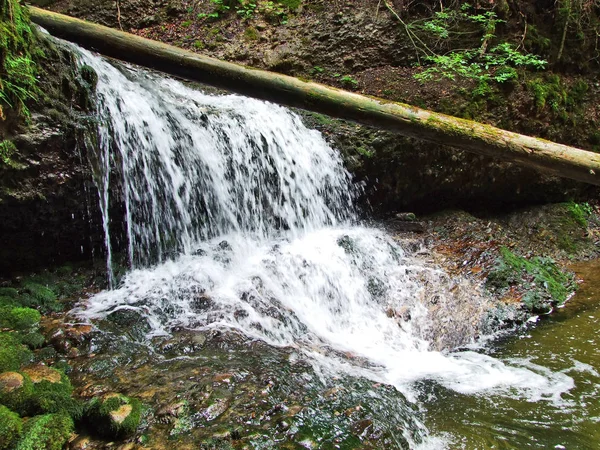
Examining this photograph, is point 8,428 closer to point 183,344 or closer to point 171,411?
point 171,411

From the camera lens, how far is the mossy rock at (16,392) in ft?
6.66

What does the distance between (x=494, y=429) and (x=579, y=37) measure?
746cm

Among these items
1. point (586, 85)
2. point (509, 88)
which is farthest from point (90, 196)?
point (586, 85)

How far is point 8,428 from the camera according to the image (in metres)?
1.84

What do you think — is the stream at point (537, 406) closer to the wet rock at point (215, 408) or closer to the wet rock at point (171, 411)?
the wet rock at point (215, 408)

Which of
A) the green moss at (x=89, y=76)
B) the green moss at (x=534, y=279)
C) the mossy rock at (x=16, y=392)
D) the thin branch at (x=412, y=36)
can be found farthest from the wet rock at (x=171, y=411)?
the thin branch at (x=412, y=36)

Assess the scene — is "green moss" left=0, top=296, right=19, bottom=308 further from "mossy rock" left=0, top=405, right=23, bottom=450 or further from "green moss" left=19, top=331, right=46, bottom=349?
"mossy rock" left=0, top=405, right=23, bottom=450

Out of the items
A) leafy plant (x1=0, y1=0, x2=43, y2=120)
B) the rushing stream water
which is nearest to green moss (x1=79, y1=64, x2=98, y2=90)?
the rushing stream water

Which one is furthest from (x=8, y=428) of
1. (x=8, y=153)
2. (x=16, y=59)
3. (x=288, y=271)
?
(x=288, y=271)

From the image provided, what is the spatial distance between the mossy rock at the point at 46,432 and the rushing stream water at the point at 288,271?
129cm

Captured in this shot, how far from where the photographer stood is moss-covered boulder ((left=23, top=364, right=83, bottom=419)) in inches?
83.9

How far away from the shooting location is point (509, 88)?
6.57 meters

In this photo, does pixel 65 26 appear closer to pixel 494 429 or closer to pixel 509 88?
pixel 494 429

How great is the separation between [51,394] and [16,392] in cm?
19
